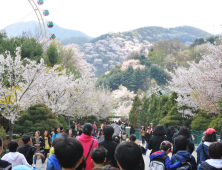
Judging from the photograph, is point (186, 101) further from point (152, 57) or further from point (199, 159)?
point (152, 57)

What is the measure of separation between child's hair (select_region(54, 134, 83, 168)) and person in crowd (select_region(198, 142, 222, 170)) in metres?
2.07

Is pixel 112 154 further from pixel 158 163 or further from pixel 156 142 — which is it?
pixel 156 142

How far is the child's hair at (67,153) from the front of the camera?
2469 millimetres

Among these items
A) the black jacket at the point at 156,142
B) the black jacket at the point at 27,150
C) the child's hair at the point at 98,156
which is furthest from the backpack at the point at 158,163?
the black jacket at the point at 27,150

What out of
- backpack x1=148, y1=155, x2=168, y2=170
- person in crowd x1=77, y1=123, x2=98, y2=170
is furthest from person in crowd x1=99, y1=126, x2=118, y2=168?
backpack x1=148, y1=155, x2=168, y2=170

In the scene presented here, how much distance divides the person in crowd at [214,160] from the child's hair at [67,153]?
2.07m

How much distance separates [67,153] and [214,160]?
234cm

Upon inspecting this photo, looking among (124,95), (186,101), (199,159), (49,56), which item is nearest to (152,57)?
(124,95)

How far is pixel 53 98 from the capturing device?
1781 cm

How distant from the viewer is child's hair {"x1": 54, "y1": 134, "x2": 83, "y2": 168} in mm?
2469

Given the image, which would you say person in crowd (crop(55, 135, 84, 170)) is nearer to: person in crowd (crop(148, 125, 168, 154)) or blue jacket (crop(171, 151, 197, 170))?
blue jacket (crop(171, 151, 197, 170))

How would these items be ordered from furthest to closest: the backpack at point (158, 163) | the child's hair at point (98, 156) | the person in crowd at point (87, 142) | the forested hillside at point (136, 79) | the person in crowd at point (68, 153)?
the forested hillside at point (136, 79)
the person in crowd at point (87, 142)
the backpack at point (158, 163)
the child's hair at point (98, 156)
the person in crowd at point (68, 153)

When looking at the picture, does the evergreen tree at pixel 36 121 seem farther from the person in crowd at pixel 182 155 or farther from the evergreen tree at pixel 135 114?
the evergreen tree at pixel 135 114

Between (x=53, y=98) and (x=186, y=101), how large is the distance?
10346 millimetres
